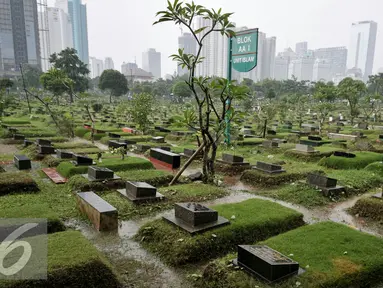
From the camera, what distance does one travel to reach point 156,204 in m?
9.03

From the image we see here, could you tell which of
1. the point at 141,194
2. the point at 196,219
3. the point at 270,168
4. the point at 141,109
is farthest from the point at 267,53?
the point at 196,219

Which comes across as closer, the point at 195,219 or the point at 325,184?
the point at 195,219

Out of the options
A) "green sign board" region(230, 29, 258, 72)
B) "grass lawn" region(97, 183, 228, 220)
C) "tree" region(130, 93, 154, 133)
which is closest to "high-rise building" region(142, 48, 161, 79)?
"tree" region(130, 93, 154, 133)

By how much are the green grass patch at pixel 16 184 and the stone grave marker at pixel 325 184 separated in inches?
356

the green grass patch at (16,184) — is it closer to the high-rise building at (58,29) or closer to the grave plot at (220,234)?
the grave plot at (220,234)

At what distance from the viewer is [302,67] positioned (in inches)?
6407

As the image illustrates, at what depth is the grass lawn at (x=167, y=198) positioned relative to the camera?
335 inches

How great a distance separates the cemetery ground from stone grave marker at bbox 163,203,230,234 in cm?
15

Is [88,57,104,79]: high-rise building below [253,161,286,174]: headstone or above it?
above

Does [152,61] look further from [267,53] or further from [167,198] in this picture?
[167,198]

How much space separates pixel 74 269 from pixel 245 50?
13824 mm

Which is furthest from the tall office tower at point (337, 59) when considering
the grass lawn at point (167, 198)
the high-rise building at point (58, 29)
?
the grass lawn at point (167, 198)

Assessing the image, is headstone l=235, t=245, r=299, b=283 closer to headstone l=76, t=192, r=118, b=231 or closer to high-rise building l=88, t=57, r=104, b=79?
headstone l=76, t=192, r=118, b=231

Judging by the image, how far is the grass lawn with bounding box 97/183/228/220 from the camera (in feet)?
27.9
